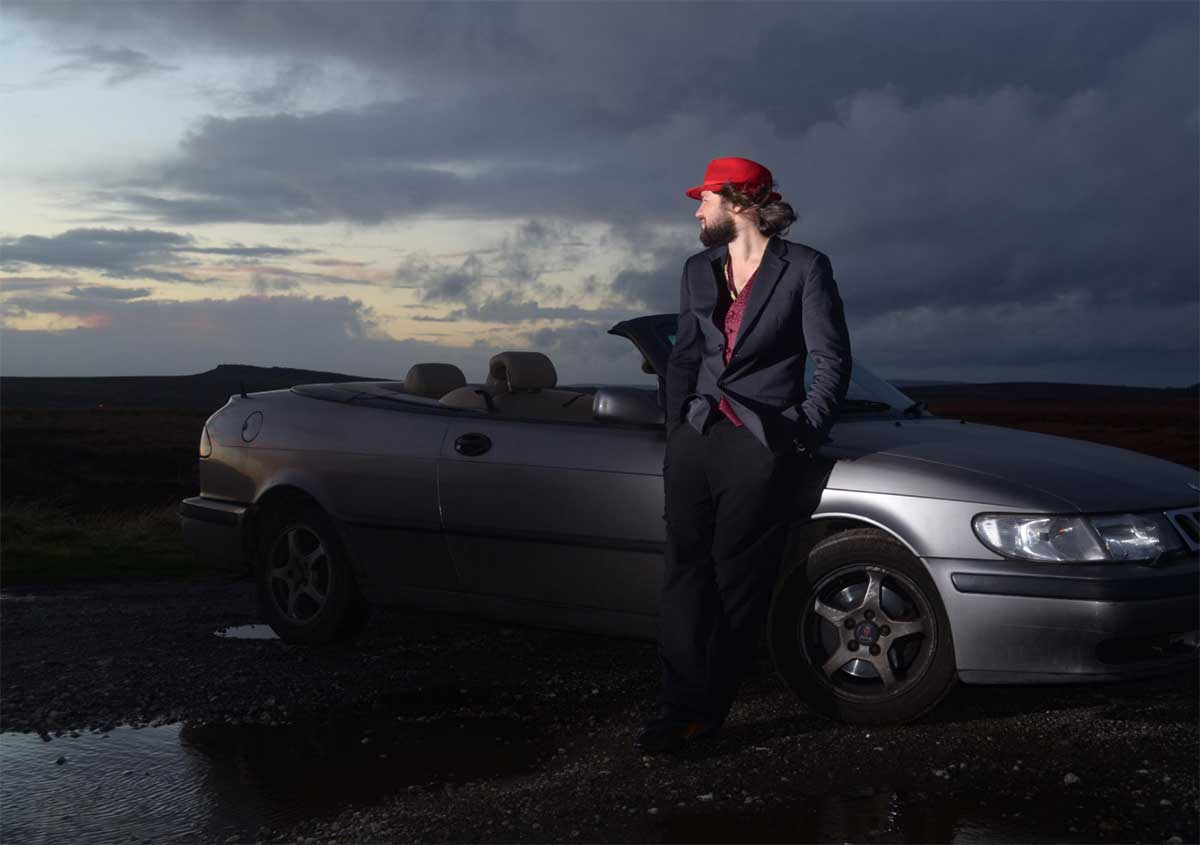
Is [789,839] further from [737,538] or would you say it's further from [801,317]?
[801,317]

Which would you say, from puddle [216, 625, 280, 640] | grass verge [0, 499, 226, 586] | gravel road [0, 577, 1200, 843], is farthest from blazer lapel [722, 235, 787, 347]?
grass verge [0, 499, 226, 586]

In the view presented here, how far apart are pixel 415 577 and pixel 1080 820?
10.8 feet

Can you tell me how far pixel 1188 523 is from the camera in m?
4.79

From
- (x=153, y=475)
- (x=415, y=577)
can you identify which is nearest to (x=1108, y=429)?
(x=153, y=475)

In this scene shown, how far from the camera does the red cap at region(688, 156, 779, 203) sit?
4.58m

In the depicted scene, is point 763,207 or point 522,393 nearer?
point 763,207

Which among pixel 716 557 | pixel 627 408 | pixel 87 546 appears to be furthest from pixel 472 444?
pixel 87 546

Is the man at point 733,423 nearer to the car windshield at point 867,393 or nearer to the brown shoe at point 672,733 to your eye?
the brown shoe at point 672,733

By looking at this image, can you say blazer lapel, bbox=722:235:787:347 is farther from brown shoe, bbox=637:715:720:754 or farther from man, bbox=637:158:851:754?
brown shoe, bbox=637:715:720:754

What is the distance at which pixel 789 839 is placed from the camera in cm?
364

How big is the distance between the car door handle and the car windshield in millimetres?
963

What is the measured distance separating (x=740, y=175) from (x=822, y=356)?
72cm

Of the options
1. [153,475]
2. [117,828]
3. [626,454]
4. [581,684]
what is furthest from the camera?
[153,475]

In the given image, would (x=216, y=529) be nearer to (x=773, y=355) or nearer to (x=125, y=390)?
(x=773, y=355)
